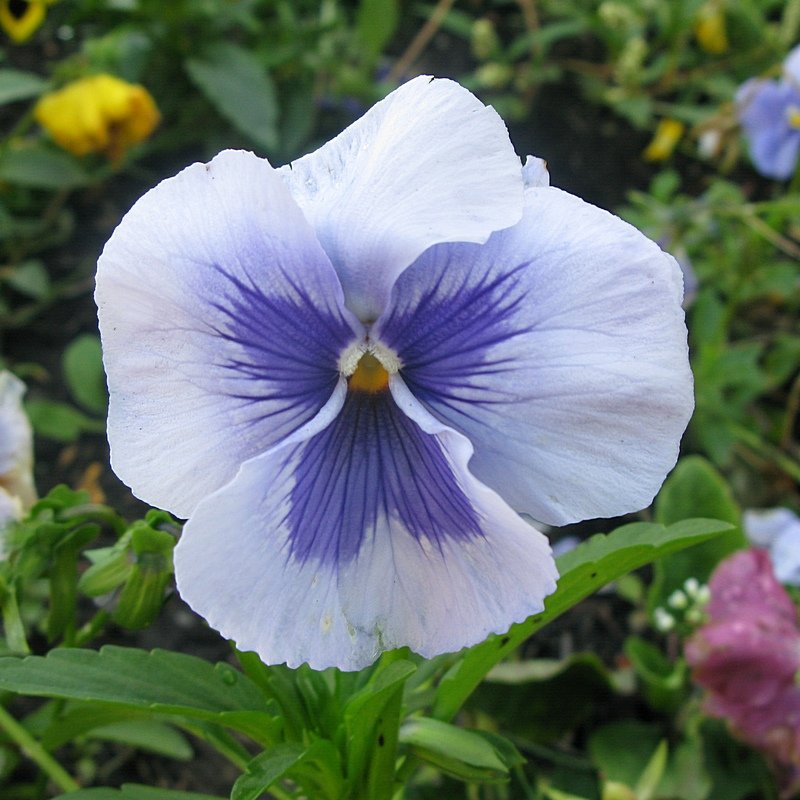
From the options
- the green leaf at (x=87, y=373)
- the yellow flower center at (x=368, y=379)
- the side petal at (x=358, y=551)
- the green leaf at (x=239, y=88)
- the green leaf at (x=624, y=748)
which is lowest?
the green leaf at (x=624, y=748)

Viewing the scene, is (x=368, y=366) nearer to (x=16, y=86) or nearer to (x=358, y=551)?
(x=358, y=551)

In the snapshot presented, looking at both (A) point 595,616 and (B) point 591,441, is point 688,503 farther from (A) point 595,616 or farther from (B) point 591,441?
(B) point 591,441

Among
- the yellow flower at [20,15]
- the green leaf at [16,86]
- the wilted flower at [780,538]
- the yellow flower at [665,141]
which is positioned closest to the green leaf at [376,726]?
the wilted flower at [780,538]

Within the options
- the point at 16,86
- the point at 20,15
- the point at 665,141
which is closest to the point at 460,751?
the point at 16,86

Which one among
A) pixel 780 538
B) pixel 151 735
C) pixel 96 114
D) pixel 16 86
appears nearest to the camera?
pixel 151 735

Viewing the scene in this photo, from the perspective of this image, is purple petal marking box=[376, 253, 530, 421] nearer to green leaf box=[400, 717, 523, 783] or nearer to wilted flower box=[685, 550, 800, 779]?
green leaf box=[400, 717, 523, 783]

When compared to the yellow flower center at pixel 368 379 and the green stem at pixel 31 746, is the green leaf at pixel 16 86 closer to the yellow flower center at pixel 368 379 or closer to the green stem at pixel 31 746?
the green stem at pixel 31 746


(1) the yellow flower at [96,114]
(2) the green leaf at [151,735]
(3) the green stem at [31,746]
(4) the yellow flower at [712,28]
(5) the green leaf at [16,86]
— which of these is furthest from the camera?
(4) the yellow flower at [712,28]
